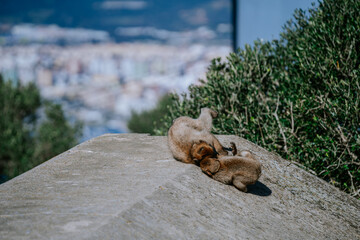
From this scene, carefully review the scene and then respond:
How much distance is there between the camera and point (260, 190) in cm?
384

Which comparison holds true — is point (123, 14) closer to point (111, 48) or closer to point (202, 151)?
point (111, 48)

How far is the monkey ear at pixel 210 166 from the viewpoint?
352 cm

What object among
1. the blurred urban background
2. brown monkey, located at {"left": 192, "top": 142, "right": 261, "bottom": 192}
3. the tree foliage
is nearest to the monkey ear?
brown monkey, located at {"left": 192, "top": 142, "right": 261, "bottom": 192}

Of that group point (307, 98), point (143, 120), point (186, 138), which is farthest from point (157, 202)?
point (143, 120)

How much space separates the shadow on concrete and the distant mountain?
1101 centimetres

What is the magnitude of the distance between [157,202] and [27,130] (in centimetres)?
946

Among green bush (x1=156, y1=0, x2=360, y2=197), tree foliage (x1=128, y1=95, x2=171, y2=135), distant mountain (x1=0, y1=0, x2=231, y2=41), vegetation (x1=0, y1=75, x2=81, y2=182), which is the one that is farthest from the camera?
distant mountain (x1=0, y1=0, x2=231, y2=41)

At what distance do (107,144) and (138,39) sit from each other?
11.1 meters

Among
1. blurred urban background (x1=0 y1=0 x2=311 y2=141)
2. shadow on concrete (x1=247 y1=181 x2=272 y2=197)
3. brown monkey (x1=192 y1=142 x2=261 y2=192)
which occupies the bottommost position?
shadow on concrete (x1=247 y1=181 x2=272 y2=197)

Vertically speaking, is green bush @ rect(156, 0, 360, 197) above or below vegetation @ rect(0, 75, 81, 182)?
above

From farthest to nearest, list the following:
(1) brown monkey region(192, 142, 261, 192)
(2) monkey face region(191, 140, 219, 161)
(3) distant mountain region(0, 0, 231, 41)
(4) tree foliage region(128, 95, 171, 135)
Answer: (3) distant mountain region(0, 0, 231, 41) < (4) tree foliage region(128, 95, 171, 135) < (2) monkey face region(191, 140, 219, 161) < (1) brown monkey region(192, 142, 261, 192)

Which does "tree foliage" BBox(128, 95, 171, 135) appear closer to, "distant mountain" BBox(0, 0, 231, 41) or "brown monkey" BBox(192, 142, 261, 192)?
"distant mountain" BBox(0, 0, 231, 41)

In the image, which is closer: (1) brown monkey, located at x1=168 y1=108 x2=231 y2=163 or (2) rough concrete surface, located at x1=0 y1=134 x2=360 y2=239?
(2) rough concrete surface, located at x1=0 y1=134 x2=360 y2=239

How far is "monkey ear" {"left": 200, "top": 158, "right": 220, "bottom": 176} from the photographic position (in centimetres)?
352
